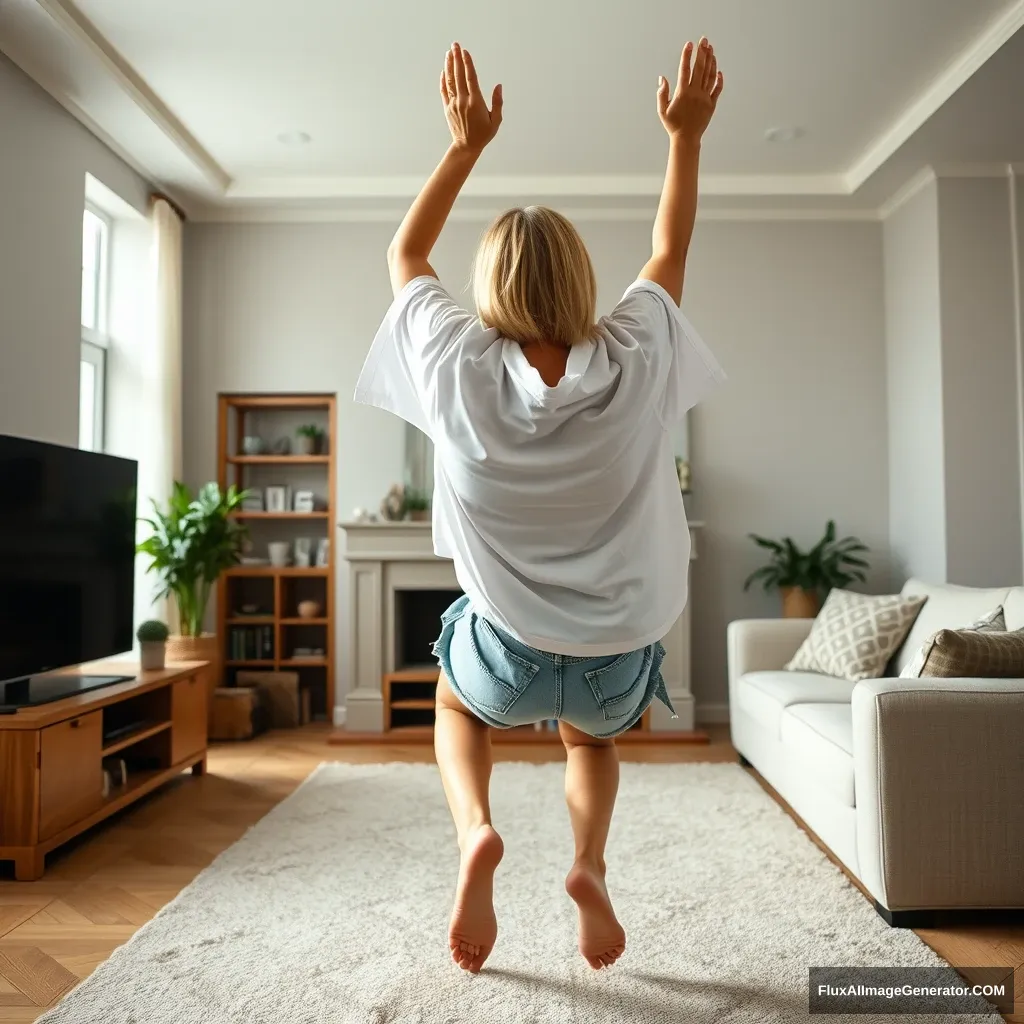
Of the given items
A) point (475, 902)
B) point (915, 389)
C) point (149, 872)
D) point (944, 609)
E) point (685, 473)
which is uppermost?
point (915, 389)

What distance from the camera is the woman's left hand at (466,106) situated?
1563 mm

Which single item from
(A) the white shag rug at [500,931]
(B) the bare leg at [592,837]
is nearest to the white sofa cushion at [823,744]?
(A) the white shag rug at [500,931]

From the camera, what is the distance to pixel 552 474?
1412 mm

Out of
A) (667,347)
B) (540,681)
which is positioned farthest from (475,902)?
(667,347)

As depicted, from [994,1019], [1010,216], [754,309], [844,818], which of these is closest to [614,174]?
[754,309]

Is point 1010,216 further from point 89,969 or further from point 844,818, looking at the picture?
point 89,969

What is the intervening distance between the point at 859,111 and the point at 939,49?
1.94ft

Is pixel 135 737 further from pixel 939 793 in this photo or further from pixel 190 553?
pixel 939 793

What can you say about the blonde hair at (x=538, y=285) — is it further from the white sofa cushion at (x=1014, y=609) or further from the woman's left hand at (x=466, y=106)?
the white sofa cushion at (x=1014, y=609)

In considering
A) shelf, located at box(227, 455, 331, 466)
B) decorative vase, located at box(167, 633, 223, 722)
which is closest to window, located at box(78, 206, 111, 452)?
shelf, located at box(227, 455, 331, 466)

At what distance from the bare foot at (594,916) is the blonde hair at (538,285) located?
0.86m

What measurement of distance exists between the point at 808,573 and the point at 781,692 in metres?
1.86

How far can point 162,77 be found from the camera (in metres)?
4.19

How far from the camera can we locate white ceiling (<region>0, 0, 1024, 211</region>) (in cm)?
371
